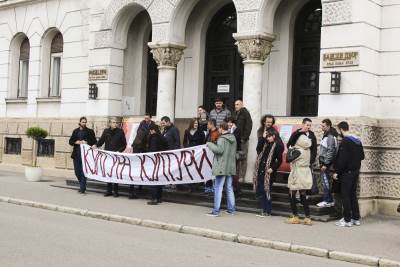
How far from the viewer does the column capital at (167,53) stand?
17094 mm

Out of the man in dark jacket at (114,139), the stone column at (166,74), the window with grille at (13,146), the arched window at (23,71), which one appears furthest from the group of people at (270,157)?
the arched window at (23,71)

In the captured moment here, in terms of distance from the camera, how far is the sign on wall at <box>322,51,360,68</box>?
1329 centimetres

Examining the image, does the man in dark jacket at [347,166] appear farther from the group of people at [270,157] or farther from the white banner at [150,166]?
the white banner at [150,166]

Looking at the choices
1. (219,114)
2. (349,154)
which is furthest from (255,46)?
(349,154)

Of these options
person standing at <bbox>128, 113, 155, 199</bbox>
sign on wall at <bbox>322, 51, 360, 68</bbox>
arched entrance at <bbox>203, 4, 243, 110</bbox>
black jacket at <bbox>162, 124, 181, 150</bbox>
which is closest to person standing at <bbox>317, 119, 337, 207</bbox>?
sign on wall at <bbox>322, 51, 360, 68</bbox>

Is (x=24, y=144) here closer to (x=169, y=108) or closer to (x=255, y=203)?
(x=169, y=108)

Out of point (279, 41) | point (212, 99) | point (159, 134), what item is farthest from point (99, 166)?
point (279, 41)

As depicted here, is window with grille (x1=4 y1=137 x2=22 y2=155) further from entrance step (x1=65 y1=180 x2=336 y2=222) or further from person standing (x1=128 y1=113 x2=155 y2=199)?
person standing (x1=128 y1=113 x2=155 y2=199)

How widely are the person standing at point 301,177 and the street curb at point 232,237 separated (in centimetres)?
197

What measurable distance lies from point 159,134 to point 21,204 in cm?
364

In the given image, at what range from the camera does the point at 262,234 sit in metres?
10.6

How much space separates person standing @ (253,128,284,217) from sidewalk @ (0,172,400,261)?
1.83 ft

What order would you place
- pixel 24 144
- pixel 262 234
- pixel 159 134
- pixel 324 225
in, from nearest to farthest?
pixel 262 234 → pixel 324 225 → pixel 159 134 → pixel 24 144

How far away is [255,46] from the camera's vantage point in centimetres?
1515
